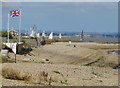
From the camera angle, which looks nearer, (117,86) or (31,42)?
(117,86)

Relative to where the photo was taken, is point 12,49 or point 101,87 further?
point 12,49

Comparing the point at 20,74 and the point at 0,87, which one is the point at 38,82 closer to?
the point at 20,74

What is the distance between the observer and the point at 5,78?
1772cm

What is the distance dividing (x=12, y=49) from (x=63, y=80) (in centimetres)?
2525

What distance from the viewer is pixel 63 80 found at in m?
19.1

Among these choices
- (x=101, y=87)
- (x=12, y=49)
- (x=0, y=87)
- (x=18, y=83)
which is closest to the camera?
(x=0, y=87)

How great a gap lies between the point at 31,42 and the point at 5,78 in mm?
53058

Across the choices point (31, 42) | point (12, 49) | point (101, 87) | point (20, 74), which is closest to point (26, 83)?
point (20, 74)

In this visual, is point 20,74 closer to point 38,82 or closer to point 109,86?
point 38,82

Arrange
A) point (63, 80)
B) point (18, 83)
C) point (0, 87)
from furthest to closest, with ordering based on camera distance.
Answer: point (63, 80), point (18, 83), point (0, 87)

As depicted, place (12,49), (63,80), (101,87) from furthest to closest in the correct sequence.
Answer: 1. (12,49)
2. (63,80)
3. (101,87)

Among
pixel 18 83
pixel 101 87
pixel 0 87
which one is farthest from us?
pixel 101 87

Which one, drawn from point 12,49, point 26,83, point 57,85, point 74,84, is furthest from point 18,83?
point 12,49

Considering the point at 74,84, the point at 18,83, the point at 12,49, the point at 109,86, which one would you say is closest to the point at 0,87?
the point at 18,83
